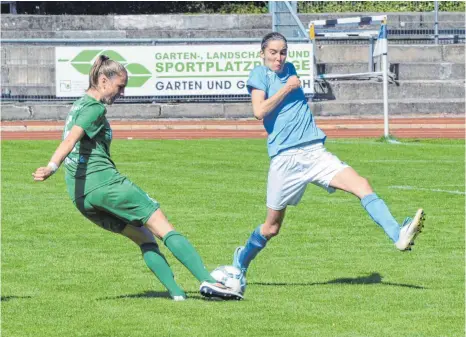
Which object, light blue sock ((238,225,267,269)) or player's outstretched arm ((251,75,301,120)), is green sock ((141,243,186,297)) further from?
player's outstretched arm ((251,75,301,120))

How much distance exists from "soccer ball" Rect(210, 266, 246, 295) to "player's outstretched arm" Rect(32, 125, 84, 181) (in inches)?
58.2

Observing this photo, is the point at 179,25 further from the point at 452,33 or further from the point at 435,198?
the point at 435,198

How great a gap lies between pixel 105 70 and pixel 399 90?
2383 cm

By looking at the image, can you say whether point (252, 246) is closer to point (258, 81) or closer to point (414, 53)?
point (258, 81)

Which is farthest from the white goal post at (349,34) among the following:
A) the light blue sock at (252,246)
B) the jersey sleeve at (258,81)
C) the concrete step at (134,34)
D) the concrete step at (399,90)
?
the jersey sleeve at (258,81)

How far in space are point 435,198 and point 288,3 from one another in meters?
17.8

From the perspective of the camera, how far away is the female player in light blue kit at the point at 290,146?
9.04 m

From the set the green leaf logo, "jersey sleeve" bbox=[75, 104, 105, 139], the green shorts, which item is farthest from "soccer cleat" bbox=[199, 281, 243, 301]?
the green leaf logo

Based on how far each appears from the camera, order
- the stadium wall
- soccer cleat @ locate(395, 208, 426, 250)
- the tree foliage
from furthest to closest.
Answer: the tree foliage
the stadium wall
soccer cleat @ locate(395, 208, 426, 250)

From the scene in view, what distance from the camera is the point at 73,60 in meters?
28.5

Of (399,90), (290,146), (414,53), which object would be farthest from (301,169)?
(414,53)

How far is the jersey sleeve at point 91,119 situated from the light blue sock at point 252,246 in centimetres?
177

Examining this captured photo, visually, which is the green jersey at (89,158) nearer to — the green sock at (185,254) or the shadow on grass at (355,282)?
the green sock at (185,254)

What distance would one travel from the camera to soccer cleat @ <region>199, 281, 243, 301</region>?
27.7ft
